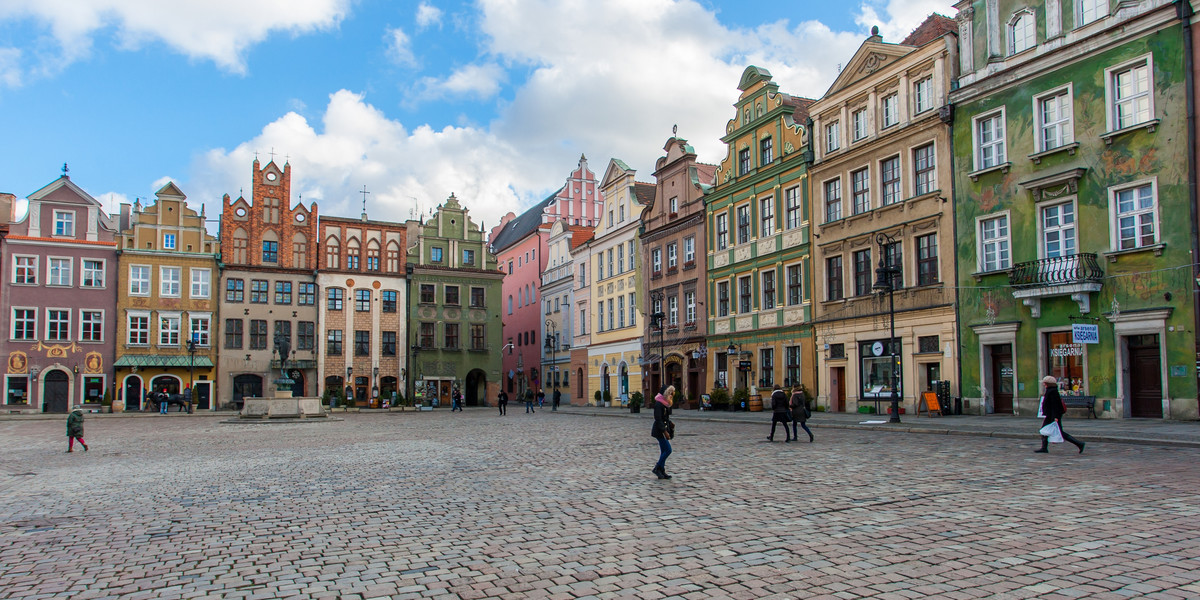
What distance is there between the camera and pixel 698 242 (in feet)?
153

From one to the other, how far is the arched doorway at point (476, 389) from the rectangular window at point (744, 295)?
86.9ft

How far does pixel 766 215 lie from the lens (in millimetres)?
41469

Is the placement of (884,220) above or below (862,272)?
above

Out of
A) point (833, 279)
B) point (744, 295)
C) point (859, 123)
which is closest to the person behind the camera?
point (859, 123)

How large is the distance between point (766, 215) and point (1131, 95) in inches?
719

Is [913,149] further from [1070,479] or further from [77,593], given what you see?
[77,593]

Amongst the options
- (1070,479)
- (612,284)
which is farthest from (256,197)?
(1070,479)

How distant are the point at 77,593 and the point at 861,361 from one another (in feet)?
105

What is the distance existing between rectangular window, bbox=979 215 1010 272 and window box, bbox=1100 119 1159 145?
4212 millimetres

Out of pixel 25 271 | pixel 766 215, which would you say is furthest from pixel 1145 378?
pixel 25 271

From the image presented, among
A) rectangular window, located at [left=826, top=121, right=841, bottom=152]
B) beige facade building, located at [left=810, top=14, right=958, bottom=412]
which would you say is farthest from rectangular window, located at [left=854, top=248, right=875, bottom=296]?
rectangular window, located at [left=826, top=121, right=841, bottom=152]

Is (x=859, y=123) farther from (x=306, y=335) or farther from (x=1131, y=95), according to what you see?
(x=306, y=335)

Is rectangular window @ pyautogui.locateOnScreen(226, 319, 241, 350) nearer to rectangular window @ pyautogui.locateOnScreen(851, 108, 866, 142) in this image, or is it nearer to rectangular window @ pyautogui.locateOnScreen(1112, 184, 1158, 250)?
rectangular window @ pyautogui.locateOnScreen(851, 108, 866, 142)

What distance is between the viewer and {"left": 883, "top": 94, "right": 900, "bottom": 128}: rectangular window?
111ft
